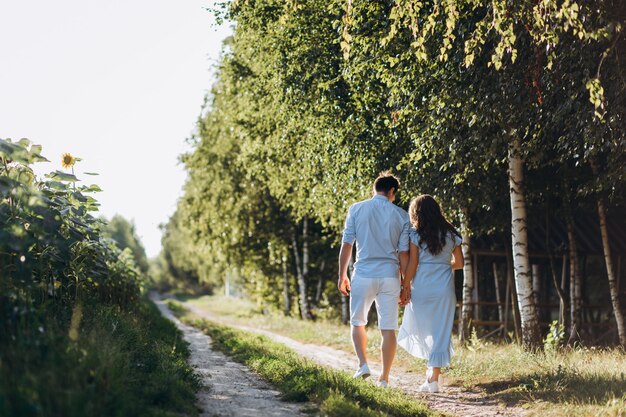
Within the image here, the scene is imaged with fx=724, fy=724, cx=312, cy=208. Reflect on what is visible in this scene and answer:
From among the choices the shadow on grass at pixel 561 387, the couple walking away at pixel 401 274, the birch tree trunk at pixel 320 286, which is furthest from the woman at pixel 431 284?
the birch tree trunk at pixel 320 286

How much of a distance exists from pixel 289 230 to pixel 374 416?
75.4 feet

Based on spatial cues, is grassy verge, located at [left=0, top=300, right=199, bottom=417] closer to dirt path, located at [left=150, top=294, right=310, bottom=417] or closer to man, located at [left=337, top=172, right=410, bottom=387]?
dirt path, located at [left=150, top=294, right=310, bottom=417]

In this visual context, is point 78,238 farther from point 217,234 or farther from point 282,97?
point 217,234

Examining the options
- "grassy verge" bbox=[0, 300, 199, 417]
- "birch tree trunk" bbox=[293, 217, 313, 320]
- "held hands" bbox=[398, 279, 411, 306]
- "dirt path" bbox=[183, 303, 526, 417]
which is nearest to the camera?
"grassy verge" bbox=[0, 300, 199, 417]

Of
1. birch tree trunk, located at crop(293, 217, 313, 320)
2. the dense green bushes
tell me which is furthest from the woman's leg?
birch tree trunk, located at crop(293, 217, 313, 320)

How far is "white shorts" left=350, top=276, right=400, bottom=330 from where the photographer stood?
8.19 m

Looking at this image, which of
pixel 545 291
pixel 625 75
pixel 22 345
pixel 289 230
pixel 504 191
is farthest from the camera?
pixel 289 230

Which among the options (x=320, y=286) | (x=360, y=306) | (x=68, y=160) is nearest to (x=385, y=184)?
(x=360, y=306)

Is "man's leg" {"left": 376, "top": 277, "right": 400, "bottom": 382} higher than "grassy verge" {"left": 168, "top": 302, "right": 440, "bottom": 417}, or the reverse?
"man's leg" {"left": 376, "top": 277, "right": 400, "bottom": 382}

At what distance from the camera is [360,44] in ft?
39.3

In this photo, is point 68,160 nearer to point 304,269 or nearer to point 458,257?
point 458,257

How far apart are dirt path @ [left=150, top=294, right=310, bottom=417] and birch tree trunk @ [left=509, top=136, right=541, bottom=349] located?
15.4ft

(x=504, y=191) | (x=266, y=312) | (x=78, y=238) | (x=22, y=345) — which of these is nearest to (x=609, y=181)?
(x=504, y=191)

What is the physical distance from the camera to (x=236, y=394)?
7.46 m
